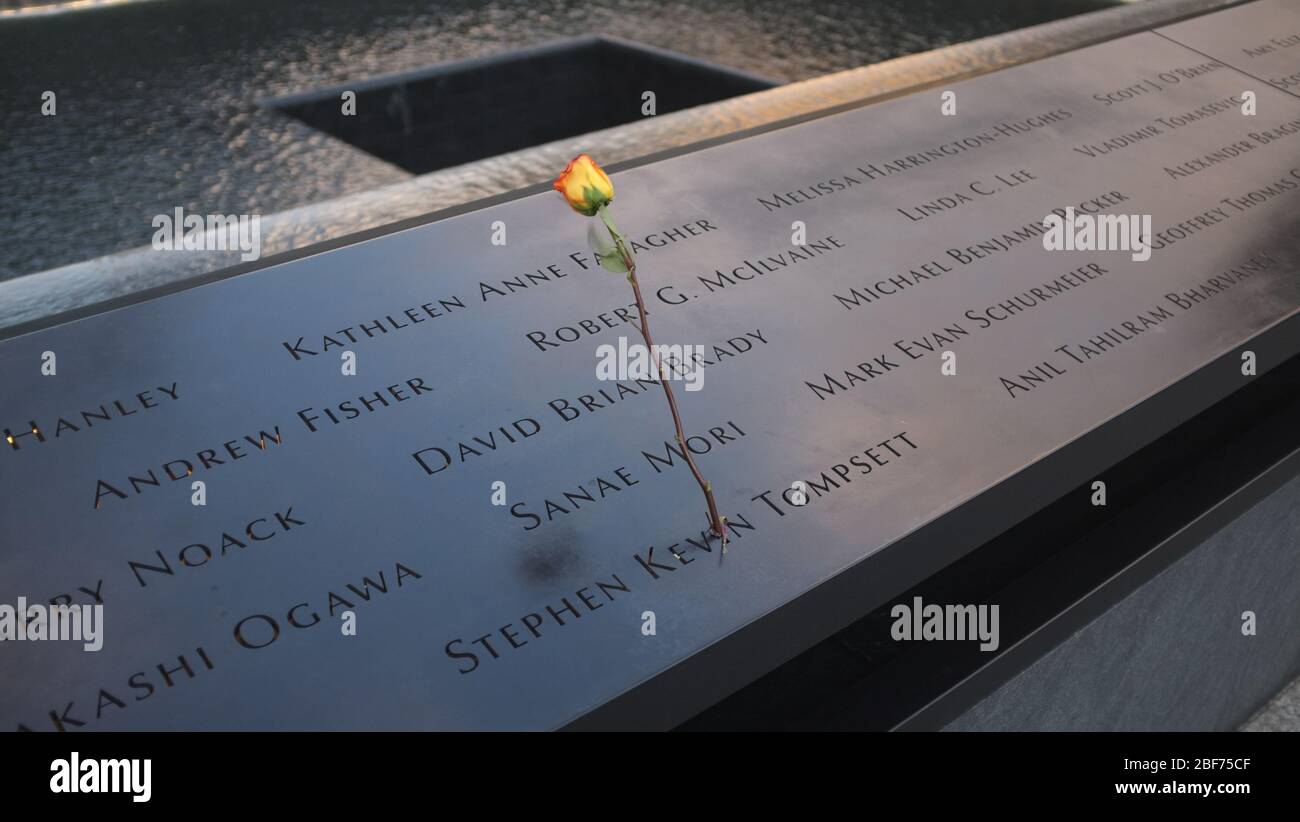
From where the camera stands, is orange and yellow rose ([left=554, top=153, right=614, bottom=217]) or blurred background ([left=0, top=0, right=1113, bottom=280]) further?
blurred background ([left=0, top=0, right=1113, bottom=280])

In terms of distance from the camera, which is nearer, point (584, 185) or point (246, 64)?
point (584, 185)

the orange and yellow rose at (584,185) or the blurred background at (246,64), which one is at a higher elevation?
the orange and yellow rose at (584,185)

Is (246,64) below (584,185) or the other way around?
below

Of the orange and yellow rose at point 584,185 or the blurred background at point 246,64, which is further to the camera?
the blurred background at point 246,64

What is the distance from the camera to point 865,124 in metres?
2.54

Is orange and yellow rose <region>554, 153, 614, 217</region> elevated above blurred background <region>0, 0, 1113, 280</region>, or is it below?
above

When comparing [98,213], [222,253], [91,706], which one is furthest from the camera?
[98,213]

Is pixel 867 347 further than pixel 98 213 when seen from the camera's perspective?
No

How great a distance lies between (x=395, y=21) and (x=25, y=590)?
434cm
